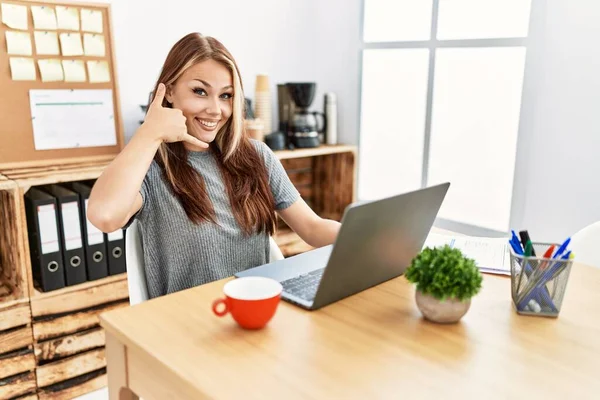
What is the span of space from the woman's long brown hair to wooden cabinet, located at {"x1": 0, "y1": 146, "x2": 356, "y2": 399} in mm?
706

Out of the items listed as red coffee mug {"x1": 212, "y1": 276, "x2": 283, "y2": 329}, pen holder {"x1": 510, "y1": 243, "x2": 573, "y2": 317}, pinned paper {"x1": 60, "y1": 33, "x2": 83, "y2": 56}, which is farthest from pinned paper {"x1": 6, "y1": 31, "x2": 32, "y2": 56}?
pen holder {"x1": 510, "y1": 243, "x2": 573, "y2": 317}

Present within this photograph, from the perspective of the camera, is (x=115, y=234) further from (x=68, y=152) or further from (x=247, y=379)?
(x=247, y=379)

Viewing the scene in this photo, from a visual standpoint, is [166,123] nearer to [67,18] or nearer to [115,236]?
[115,236]

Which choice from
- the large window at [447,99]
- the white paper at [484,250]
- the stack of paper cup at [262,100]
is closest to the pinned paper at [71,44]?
the stack of paper cup at [262,100]

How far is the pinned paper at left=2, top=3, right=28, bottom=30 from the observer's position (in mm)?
1992

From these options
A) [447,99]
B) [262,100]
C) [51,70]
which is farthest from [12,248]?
[447,99]

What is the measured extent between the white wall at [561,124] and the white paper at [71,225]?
1756 millimetres

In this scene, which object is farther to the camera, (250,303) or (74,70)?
(74,70)

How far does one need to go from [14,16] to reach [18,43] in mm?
93

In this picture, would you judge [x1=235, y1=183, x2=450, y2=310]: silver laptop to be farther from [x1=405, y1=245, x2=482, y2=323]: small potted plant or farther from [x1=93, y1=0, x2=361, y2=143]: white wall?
[x1=93, y1=0, x2=361, y2=143]: white wall

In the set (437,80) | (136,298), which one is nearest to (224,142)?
(136,298)

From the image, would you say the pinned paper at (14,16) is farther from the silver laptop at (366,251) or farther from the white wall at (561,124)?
the white wall at (561,124)

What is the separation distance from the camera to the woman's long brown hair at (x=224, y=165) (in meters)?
1.41

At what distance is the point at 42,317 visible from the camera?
2.00 meters
